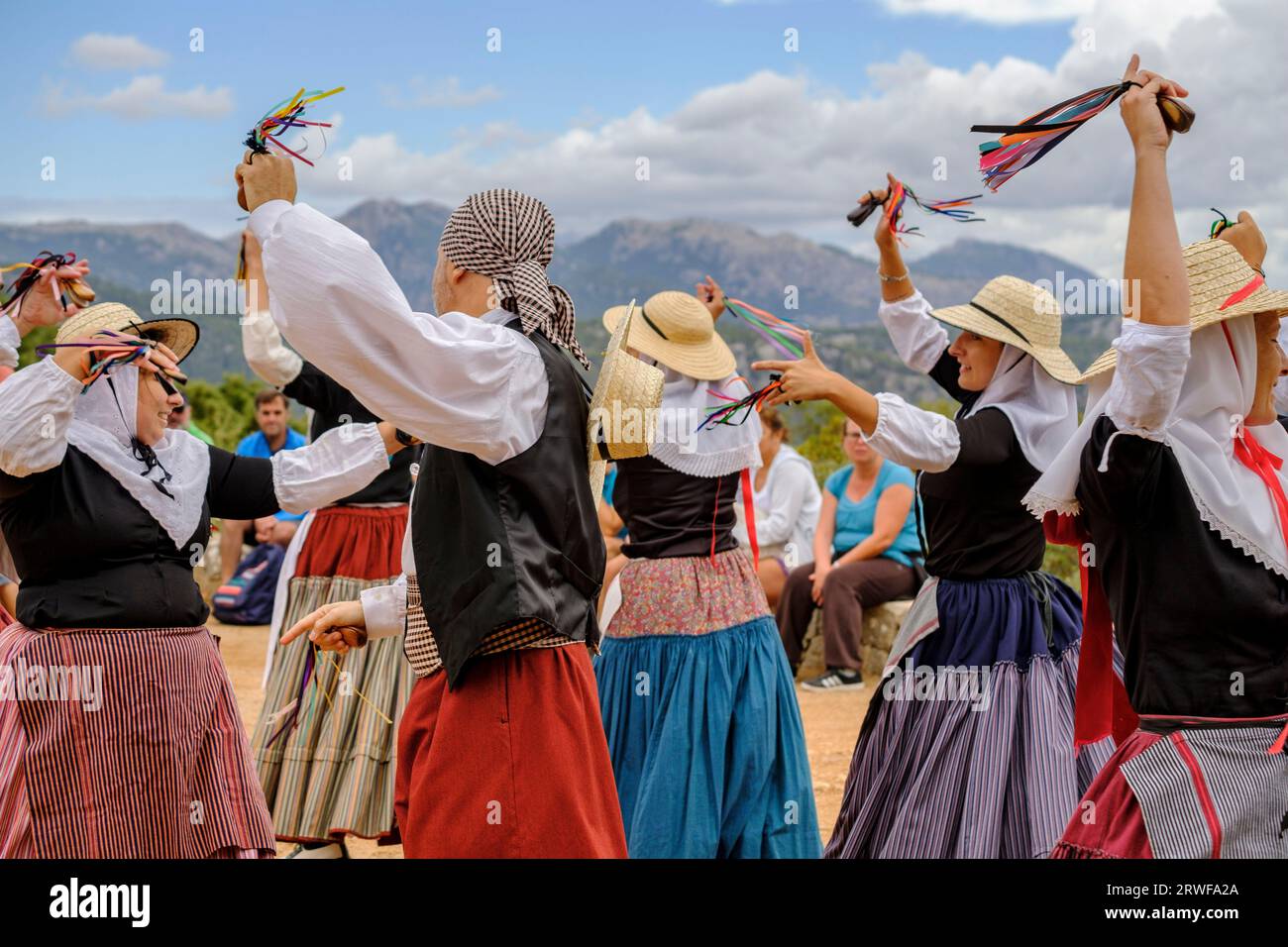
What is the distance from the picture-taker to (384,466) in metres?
3.83

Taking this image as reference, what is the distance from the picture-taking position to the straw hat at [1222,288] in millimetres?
2504

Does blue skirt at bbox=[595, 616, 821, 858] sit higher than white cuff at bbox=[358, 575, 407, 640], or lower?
lower

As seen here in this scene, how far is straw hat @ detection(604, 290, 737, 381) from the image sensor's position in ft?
16.3

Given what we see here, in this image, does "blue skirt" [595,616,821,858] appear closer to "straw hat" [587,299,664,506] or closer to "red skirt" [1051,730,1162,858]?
"straw hat" [587,299,664,506]

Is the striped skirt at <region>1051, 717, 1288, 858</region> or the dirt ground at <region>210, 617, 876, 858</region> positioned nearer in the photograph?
the striped skirt at <region>1051, 717, 1288, 858</region>

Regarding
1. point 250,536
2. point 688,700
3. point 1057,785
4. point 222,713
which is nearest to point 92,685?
point 222,713

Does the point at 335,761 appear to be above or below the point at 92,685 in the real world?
below

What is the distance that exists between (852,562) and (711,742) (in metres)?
4.31

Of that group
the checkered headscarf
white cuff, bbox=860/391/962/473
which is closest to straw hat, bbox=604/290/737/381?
white cuff, bbox=860/391/962/473

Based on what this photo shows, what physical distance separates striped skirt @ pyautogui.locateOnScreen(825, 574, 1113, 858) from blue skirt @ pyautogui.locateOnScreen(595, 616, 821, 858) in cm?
50

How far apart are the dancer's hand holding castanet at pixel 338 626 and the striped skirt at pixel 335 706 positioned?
1944 mm

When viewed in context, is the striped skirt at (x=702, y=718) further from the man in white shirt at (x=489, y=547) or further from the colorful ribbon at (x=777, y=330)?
the man in white shirt at (x=489, y=547)

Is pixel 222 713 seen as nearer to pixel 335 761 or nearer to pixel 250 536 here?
pixel 335 761
